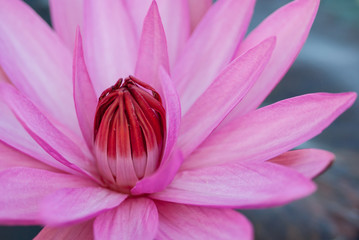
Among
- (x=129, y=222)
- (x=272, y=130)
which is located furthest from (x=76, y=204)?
(x=272, y=130)

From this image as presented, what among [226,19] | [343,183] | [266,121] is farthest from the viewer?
[343,183]

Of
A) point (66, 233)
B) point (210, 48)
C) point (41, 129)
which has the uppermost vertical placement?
point (210, 48)

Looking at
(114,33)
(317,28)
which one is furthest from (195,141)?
(317,28)

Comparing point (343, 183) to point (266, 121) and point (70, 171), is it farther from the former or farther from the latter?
point (70, 171)

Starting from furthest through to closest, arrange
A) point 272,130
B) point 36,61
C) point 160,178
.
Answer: point 36,61 < point 272,130 < point 160,178

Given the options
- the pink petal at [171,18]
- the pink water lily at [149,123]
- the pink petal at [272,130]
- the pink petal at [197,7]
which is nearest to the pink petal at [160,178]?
the pink water lily at [149,123]

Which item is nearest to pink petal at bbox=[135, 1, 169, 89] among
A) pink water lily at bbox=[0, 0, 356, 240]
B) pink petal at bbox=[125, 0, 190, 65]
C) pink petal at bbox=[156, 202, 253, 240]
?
pink water lily at bbox=[0, 0, 356, 240]

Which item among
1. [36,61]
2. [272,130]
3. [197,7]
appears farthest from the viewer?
[197,7]

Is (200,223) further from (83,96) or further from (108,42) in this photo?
(108,42)
